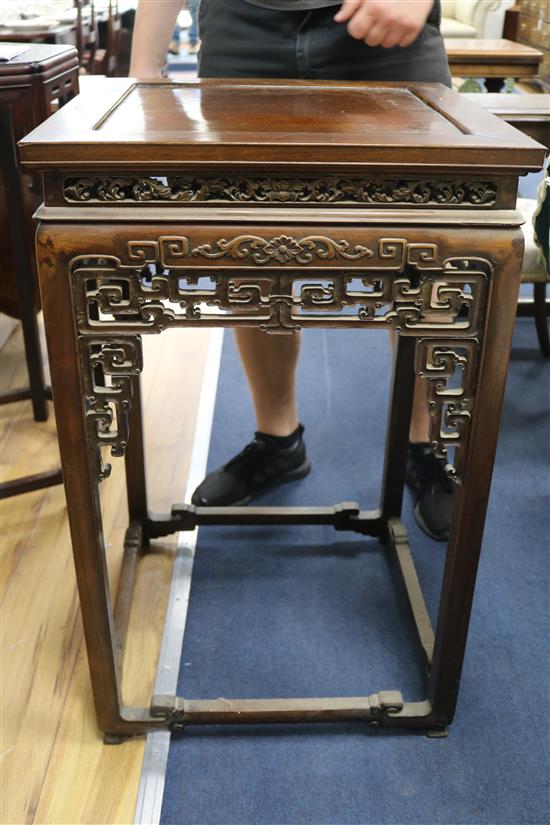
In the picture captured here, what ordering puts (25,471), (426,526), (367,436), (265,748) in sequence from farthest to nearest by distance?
(367,436)
(25,471)
(426,526)
(265,748)

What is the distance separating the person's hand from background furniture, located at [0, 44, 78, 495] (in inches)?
24.4

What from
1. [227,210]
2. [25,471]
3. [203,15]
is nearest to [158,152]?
[227,210]

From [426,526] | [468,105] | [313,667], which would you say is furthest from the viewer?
[426,526]

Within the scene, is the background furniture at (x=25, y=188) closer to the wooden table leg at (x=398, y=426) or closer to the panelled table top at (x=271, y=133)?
the panelled table top at (x=271, y=133)

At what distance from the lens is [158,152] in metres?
0.74

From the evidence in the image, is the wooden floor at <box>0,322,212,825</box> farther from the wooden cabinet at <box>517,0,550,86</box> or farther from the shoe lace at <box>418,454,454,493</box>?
the wooden cabinet at <box>517,0,550,86</box>

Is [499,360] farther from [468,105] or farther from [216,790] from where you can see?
[216,790]

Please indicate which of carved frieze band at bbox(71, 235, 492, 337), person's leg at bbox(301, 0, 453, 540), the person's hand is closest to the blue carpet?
person's leg at bbox(301, 0, 453, 540)

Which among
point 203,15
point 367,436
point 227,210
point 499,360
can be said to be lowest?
point 367,436

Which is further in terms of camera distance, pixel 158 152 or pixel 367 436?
pixel 367 436

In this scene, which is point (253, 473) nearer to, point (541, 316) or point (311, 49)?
point (311, 49)

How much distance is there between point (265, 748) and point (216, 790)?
9 centimetres

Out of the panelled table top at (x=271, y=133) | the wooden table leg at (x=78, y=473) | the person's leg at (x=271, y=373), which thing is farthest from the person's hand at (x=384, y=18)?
the person's leg at (x=271, y=373)

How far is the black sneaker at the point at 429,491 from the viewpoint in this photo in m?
1.48
